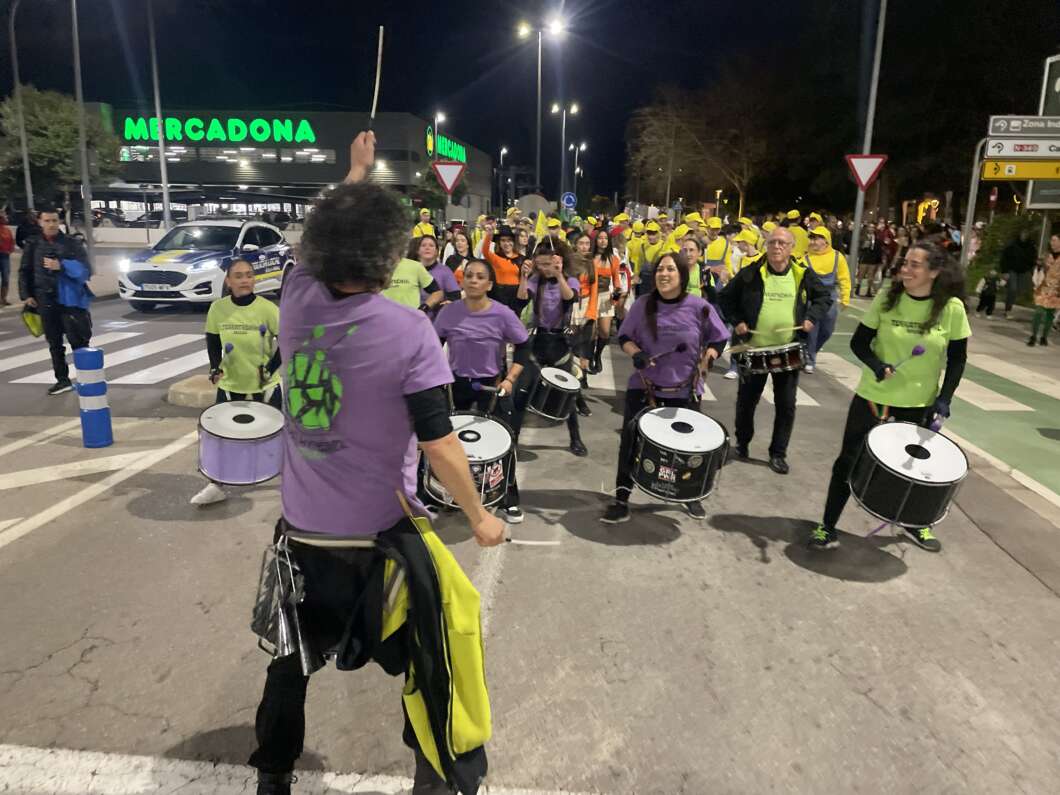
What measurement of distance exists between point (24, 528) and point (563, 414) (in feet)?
12.4

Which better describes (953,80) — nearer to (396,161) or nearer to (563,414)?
(563,414)

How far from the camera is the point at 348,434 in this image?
221 centimetres

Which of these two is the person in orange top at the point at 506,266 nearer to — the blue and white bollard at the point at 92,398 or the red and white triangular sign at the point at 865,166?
the blue and white bollard at the point at 92,398

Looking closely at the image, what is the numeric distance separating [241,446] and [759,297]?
13.7 ft

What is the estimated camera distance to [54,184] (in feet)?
123

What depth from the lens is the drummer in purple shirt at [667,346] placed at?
5.28 m

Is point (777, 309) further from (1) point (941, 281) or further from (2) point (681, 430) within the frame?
(2) point (681, 430)

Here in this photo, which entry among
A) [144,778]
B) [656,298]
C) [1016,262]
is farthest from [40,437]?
[1016,262]

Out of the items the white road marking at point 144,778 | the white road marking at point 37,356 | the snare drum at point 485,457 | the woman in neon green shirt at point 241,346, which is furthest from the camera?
the white road marking at point 37,356

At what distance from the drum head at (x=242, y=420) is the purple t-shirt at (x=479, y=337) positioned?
1.29m

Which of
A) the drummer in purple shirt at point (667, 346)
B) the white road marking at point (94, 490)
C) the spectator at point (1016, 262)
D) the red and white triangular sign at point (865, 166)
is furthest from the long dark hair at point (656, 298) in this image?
the spectator at point (1016, 262)

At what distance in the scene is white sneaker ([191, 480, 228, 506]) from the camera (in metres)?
5.34

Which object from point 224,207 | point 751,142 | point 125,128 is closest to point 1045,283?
point 751,142

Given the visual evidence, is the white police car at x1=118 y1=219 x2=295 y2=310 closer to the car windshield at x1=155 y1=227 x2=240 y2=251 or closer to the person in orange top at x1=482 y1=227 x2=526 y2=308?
the car windshield at x1=155 y1=227 x2=240 y2=251
